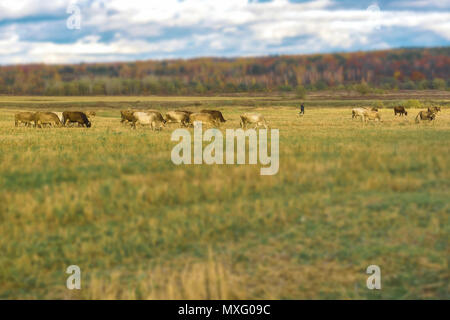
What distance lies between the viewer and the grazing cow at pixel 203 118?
3403cm

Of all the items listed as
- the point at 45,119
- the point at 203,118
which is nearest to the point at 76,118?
the point at 45,119

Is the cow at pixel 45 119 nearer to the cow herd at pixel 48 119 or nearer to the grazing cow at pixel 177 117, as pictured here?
the cow herd at pixel 48 119

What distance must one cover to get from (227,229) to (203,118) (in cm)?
2477

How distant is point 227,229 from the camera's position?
9.85 metres

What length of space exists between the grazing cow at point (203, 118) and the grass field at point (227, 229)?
18557mm

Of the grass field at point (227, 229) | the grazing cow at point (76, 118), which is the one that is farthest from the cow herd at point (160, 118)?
the grass field at point (227, 229)

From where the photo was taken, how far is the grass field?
765cm

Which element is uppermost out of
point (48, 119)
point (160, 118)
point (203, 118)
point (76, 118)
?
point (76, 118)

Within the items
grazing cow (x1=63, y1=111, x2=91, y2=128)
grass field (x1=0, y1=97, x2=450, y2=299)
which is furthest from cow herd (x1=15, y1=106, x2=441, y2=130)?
grass field (x1=0, y1=97, x2=450, y2=299)

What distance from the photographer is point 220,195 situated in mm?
11922

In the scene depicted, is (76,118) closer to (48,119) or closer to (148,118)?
(48,119)

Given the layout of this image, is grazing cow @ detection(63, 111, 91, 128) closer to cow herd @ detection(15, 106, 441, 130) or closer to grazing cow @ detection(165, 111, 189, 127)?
cow herd @ detection(15, 106, 441, 130)
